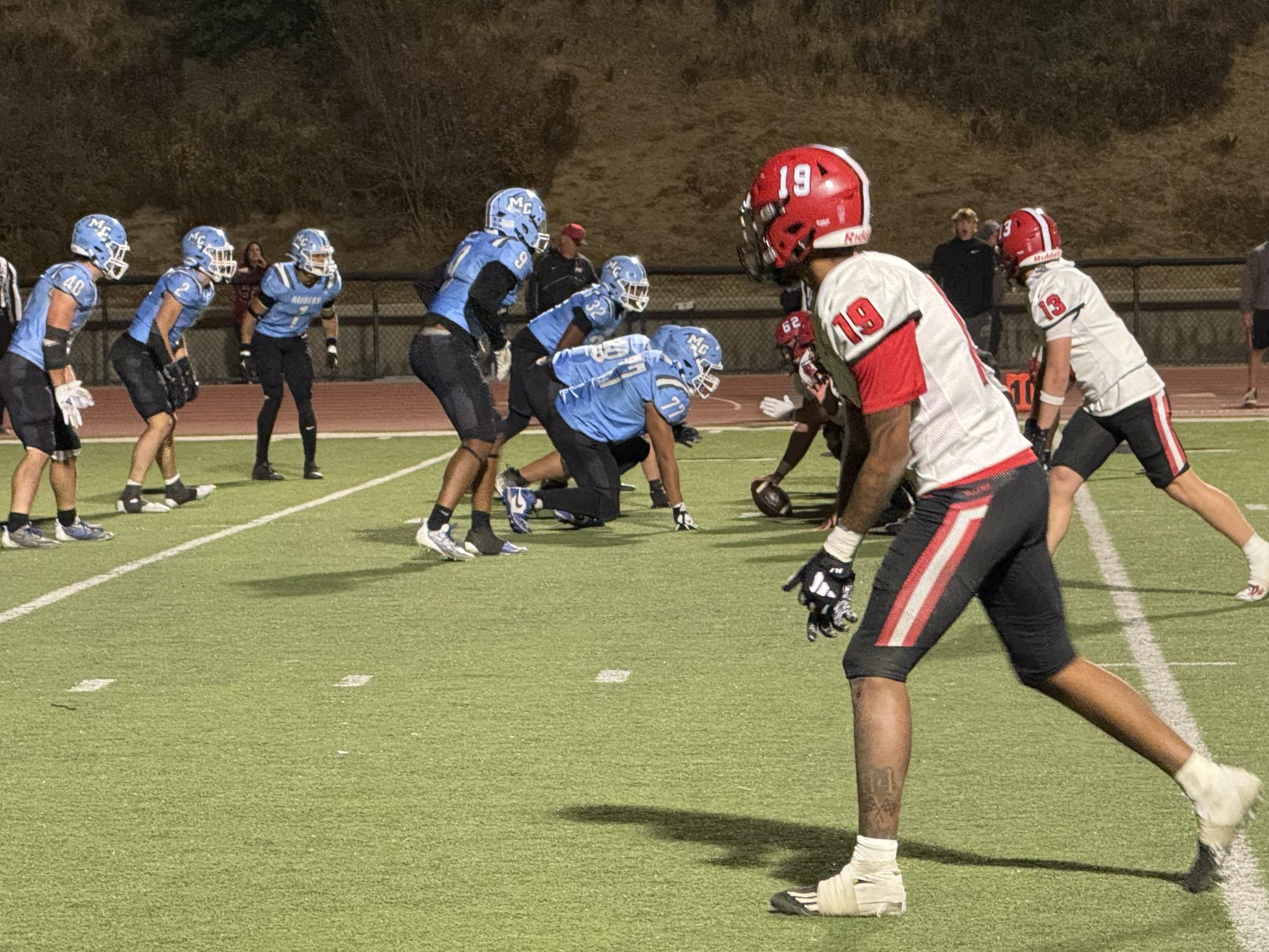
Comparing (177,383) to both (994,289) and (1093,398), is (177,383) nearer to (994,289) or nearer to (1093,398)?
(1093,398)

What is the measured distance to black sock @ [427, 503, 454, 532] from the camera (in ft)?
34.1

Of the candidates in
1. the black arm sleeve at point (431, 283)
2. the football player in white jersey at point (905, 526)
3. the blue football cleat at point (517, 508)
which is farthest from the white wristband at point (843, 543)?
the blue football cleat at point (517, 508)

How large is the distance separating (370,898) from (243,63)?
144 ft

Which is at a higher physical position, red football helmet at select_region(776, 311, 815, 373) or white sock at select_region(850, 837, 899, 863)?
red football helmet at select_region(776, 311, 815, 373)

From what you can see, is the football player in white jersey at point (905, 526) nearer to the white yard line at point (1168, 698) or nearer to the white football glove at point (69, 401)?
the white yard line at point (1168, 698)

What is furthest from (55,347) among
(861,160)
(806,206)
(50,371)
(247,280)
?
(861,160)

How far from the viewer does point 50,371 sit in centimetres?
1124

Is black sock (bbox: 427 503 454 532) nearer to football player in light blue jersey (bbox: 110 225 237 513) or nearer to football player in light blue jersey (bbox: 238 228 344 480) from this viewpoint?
football player in light blue jersey (bbox: 110 225 237 513)

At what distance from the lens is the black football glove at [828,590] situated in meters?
4.44

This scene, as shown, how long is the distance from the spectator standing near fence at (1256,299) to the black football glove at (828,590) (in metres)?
15.8

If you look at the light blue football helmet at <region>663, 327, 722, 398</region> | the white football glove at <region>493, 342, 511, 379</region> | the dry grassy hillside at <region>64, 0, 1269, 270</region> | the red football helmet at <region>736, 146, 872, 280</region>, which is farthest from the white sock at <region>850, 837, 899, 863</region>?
the dry grassy hillside at <region>64, 0, 1269, 270</region>

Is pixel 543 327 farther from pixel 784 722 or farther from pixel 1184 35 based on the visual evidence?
pixel 1184 35

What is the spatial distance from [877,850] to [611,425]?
762cm

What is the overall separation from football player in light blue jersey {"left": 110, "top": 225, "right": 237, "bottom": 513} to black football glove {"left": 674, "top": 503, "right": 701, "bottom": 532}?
147 inches
